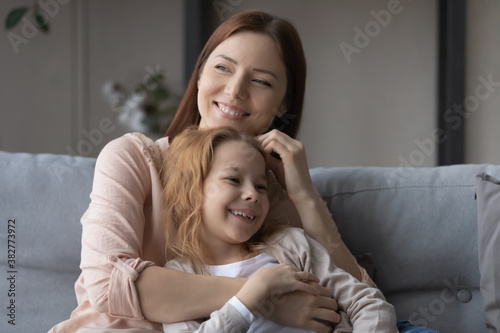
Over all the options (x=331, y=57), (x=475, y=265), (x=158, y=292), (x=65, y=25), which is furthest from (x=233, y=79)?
(x=65, y=25)

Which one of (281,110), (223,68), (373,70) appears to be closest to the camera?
(223,68)

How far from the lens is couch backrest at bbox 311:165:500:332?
1.76 metres

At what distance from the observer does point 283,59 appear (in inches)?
70.2

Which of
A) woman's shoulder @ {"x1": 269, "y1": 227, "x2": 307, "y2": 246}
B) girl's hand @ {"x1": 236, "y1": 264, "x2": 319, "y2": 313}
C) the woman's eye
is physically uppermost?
the woman's eye

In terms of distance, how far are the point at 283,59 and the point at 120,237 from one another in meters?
0.72

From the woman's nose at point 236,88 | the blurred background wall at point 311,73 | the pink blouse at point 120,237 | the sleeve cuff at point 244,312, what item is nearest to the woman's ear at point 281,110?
the woman's nose at point 236,88

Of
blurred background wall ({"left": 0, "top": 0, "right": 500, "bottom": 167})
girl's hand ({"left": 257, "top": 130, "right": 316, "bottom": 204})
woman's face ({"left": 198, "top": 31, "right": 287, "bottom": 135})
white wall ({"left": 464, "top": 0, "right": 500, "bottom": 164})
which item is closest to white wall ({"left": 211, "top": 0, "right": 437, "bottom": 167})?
blurred background wall ({"left": 0, "top": 0, "right": 500, "bottom": 167})

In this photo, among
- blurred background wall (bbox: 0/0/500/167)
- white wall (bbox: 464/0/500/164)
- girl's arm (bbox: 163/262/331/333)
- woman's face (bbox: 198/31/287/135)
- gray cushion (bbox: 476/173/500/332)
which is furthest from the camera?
blurred background wall (bbox: 0/0/500/167)

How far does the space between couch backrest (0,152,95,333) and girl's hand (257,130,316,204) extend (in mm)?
581

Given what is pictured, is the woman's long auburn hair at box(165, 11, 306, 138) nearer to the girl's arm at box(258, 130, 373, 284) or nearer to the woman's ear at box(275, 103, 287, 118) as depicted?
the woman's ear at box(275, 103, 287, 118)

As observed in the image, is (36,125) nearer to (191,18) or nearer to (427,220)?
(191,18)

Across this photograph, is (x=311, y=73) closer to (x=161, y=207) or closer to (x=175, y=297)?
(x=161, y=207)

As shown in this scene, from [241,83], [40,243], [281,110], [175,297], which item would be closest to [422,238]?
[281,110]

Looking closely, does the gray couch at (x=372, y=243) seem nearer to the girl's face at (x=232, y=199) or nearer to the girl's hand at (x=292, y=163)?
the girl's hand at (x=292, y=163)
